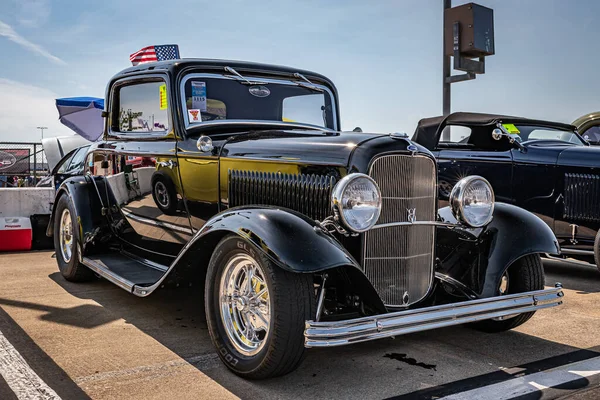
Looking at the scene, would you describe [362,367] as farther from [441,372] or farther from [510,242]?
[510,242]

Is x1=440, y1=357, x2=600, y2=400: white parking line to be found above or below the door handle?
below

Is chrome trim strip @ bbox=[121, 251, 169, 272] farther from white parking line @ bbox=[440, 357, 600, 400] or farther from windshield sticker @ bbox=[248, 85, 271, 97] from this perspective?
white parking line @ bbox=[440, 357, 600, 400]

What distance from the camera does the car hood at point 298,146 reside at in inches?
126

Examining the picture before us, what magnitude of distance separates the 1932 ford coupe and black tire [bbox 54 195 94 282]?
0.03 meters

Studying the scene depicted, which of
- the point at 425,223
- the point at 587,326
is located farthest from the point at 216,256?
the point at 587,326

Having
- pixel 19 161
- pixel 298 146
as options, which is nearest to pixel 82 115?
pixel 19 161

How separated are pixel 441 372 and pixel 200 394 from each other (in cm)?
128

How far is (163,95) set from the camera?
4352 millimetres

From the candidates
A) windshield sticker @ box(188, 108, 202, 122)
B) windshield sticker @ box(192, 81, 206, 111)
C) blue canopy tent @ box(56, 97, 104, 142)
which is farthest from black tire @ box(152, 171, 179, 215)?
blue canopy tent @ box(56, 97, 104, 142)

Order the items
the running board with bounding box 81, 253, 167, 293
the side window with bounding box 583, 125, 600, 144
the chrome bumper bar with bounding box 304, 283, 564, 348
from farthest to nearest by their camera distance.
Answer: the side window with bounding box 583, 125, 600, 144 < the running board with bounding box 81, 253, 167, 293 < the chrome bumper bar with bounding box 304, 283, 564, 348

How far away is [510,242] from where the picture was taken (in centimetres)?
A: 362

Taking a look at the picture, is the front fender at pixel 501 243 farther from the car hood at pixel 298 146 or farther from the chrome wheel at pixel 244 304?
the chrome wheel at pixel 244 304

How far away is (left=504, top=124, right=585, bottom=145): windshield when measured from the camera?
678 centimetres

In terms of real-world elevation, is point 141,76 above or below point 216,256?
above
